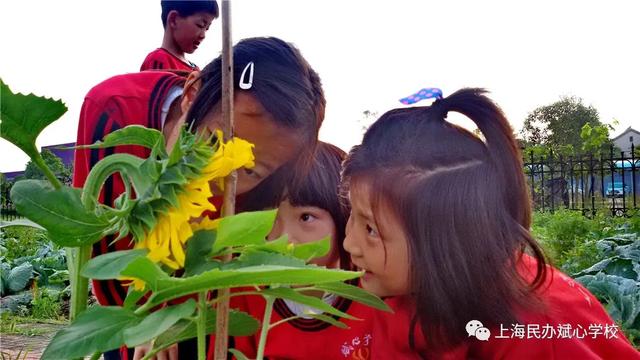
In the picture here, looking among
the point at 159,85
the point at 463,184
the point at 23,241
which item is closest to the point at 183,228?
the point at 463,184

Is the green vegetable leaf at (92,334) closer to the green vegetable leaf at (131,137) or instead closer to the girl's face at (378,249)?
the green vegetable leaf at (131,137)

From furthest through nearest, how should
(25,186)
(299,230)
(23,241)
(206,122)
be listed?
1. (23,241)
2. (299,230)
3. (206,122)
4. (25,186)

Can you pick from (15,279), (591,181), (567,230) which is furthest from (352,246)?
(591,181)

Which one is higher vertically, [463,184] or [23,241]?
[463,184]

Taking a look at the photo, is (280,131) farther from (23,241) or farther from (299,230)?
(23,241)

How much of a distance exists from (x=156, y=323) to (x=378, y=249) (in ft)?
1.08

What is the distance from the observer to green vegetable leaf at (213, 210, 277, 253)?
11.4 inches

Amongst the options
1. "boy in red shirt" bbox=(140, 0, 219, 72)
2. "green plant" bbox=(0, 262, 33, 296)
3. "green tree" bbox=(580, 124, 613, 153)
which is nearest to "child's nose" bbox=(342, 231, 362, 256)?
"boy in red shirt" bbox=(140, 0, 219, 72)

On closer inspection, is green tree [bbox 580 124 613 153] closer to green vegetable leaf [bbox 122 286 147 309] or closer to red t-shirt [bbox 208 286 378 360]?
red t-shirt [bbox 208 286 378 360]

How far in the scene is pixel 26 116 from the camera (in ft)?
0.99

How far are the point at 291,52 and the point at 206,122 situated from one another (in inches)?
4.5

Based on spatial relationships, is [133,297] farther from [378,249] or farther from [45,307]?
[45,307]

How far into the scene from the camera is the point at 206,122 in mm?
555

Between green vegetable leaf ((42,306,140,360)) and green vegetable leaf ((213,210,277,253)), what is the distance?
0.05 m
